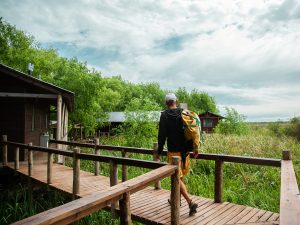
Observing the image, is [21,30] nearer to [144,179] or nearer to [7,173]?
[7,173]

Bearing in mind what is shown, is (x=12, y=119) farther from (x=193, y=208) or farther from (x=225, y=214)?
(x=225, y=214)

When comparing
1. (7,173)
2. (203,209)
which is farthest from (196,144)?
(7,173)

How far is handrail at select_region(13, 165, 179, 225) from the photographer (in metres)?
2.02

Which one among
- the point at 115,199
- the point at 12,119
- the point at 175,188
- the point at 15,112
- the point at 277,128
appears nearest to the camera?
the point at 115,199

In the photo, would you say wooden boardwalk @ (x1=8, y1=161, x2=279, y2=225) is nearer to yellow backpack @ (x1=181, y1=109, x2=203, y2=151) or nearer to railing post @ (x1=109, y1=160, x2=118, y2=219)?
railing post @ (x1=109, y1=160, x2=118, y2=219)

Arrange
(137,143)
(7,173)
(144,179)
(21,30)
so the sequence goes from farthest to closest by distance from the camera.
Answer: (21,30) → (137,143) → (7,173) → (144,179)

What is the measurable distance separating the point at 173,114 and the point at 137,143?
59.9 feet

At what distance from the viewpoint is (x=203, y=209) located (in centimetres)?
543

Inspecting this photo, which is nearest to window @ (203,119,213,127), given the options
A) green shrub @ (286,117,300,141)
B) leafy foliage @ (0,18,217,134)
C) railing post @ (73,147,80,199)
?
green shrub @ (286,117,300,141)

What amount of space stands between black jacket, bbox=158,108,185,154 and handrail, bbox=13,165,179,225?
1.44m

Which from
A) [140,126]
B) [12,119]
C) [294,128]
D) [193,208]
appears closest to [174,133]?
[193,208]

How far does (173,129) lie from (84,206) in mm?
2783

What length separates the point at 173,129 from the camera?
496 cm

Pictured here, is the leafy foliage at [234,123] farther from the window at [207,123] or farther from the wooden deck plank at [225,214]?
the wooden deck plank at [225,214]
